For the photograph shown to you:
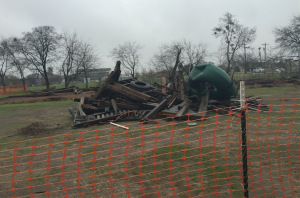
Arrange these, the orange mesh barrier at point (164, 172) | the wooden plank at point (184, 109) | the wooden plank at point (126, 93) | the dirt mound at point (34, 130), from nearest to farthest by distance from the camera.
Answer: the orange mesh barrier at point (164, 172), the dirt mound at point (34, 130), the wooden plank at point (184, 109), the wooden plank at point (126, 93)

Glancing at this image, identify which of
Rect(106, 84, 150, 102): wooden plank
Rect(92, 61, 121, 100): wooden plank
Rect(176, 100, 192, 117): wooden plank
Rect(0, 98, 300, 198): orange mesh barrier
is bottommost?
Rect(0, 98, 300, 198): orange mesh barrier

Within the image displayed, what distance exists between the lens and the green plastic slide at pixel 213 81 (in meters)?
9.45

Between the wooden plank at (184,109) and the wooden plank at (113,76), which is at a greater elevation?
the wooden plank at (113,76)

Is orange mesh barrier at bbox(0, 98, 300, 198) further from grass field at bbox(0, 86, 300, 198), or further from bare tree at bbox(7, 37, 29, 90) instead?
bare tree at bbox(7, 37, 29, 90)

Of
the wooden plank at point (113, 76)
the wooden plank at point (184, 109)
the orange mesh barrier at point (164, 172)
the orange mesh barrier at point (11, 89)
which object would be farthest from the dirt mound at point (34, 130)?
the orange mesh barrier at point (11, 89)

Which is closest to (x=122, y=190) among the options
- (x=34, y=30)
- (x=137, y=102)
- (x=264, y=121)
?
(x=264, y=121)

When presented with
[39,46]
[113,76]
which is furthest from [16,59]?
[113,76]

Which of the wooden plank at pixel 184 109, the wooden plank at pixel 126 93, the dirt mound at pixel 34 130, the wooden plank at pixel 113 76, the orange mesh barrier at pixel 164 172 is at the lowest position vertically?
the orange mesh barrier at pixel 164 172

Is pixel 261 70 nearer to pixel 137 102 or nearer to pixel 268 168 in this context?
pixel 137 102

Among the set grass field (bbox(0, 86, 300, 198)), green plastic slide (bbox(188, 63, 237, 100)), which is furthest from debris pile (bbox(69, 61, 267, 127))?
grass field (bbox(0, 86, 300, 198))

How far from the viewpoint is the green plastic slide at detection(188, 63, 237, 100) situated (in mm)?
9453

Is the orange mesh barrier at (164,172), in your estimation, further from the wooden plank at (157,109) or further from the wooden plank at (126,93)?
the wooden plank at (126,93)

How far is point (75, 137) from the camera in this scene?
6.71 m

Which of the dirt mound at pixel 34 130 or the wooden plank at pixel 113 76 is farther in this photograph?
the wooden plank at pixel 113 76
